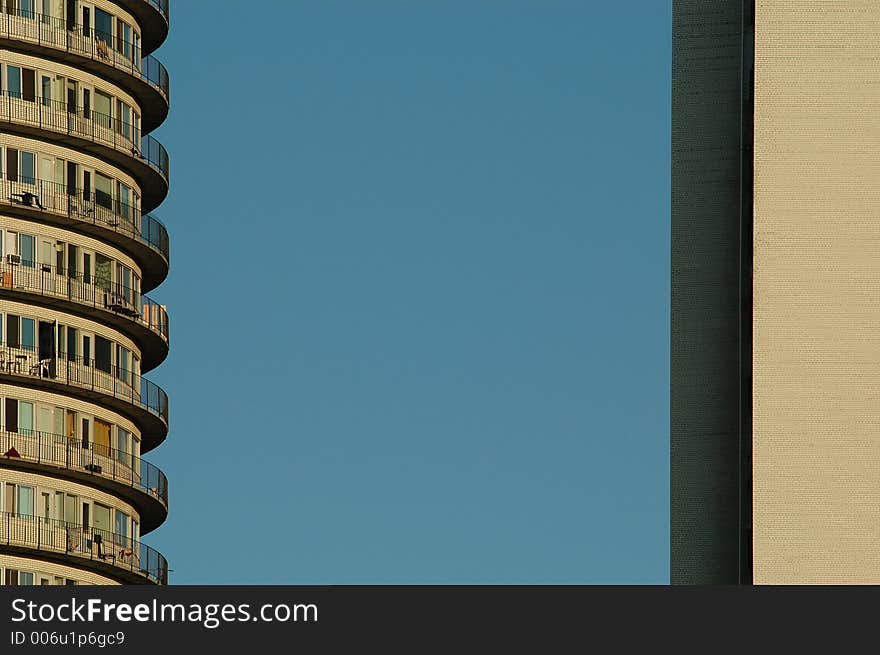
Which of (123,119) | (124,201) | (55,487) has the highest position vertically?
(123,119)

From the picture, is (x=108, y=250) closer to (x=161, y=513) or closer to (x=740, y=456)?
(x=161, y=513)

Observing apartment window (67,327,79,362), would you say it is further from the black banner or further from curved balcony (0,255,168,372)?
the black banner

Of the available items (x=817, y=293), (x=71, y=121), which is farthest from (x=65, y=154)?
(x=817, y=293)

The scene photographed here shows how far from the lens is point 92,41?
10094 centimetres

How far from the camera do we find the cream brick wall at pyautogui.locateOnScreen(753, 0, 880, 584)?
9675 cm

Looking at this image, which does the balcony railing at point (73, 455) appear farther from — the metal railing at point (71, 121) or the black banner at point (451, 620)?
the black banner at point (451, 620)

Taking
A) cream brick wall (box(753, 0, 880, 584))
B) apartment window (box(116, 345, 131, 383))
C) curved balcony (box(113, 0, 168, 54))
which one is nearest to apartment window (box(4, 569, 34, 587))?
apartment window (box(116, 345, 131, 383))

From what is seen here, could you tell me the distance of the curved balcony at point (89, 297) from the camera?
9700 centimetres

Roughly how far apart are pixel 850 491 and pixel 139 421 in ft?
96.6

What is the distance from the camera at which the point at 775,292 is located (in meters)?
98.7

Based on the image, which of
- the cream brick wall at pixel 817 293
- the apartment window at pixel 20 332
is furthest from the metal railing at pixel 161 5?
the cream brick wall at pixel 817 293

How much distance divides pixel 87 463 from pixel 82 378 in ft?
11.5

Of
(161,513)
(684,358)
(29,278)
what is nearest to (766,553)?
(684,358)

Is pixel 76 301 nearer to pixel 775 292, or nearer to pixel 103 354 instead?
pixel 103 354
